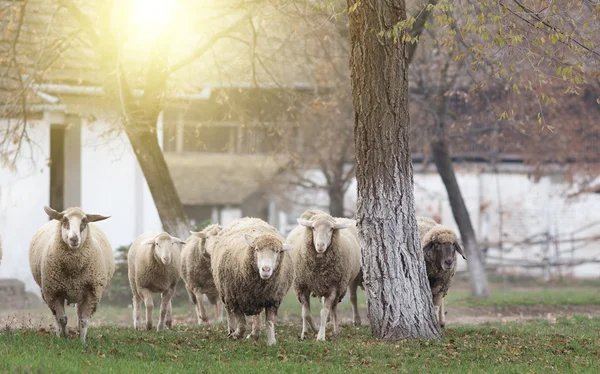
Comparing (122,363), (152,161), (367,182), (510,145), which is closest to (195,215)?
(510,145)

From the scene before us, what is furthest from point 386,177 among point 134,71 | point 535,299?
point 535,299

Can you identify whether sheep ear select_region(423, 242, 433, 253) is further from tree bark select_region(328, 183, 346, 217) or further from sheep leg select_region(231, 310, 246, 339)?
tree bark select_region(328, 183, 346, 217)

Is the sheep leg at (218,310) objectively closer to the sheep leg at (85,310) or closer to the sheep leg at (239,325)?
the sheep leg at (239,325)

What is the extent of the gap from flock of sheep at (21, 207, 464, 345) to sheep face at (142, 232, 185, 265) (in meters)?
0.02

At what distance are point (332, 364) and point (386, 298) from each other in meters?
2.24

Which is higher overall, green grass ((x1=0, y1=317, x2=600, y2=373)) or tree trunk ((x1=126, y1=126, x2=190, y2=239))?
tree trunk ((x1=126, y1=126, x2=190, y2=239))

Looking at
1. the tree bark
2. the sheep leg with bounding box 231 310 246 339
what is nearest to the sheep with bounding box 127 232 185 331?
the sheep leg with bounding box 231 310 246 339

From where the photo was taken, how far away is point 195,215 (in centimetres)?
3856

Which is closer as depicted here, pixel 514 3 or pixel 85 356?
pixel 85 356

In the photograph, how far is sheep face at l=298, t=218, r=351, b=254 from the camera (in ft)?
40.8

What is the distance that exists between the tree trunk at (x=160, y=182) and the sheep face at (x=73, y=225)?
638cm

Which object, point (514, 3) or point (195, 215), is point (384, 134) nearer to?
point (514, 3)

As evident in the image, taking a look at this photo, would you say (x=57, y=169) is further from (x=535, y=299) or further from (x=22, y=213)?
(x=535, y=299)

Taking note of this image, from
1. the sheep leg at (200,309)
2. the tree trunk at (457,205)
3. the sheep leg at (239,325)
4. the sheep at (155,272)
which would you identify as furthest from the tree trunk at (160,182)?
the tree trunk at (457,205)
